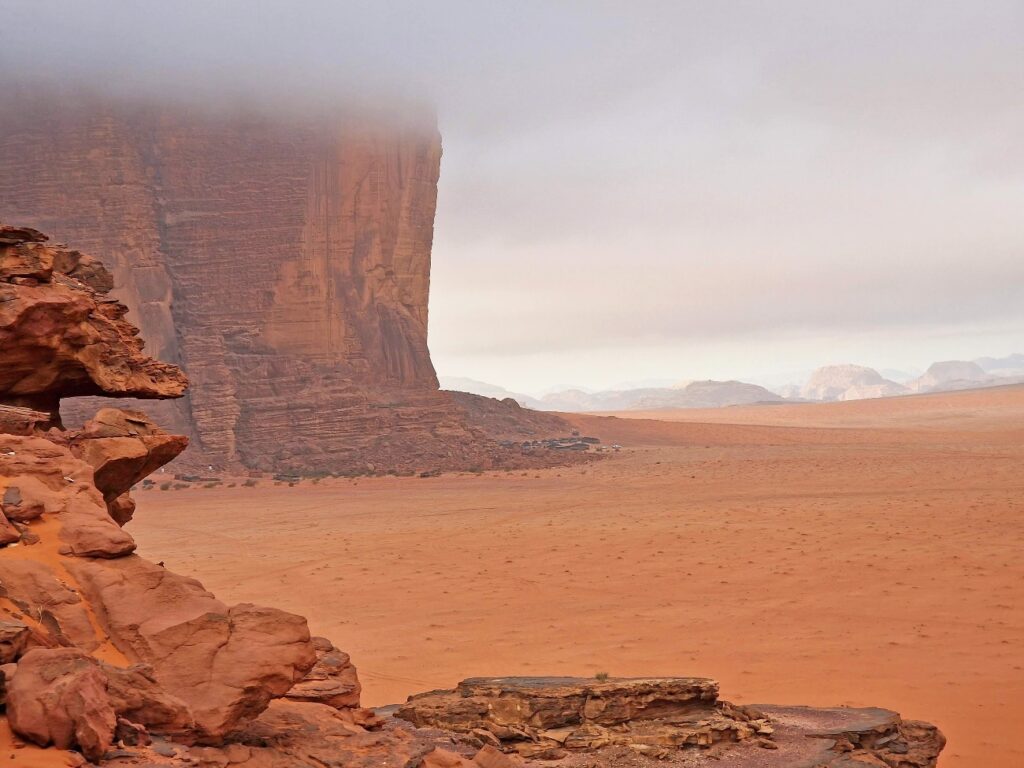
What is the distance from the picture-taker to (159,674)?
515cm

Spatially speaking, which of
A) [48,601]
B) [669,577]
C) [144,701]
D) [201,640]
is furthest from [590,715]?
[669,577]

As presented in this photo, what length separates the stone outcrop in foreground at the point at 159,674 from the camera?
15.4 feet

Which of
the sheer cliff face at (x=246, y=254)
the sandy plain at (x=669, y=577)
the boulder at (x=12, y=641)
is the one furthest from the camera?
the sheer cliff face at (x=246, y=254)

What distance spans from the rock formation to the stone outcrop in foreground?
31.9m

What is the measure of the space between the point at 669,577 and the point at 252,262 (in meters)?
29.5

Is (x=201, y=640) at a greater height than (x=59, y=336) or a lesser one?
lesser

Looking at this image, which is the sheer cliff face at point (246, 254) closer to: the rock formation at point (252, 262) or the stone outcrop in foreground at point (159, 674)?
the rock formation at point (252, 262)

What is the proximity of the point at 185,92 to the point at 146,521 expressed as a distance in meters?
23.3

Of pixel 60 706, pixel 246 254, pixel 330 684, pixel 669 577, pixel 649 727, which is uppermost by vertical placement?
pixel 246 254

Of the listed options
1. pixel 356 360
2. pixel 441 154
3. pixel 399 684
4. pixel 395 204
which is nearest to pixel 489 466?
pixel 356 360

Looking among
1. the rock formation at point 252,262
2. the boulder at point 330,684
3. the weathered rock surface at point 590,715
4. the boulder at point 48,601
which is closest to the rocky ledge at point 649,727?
the weathered rock surface at point 590,715

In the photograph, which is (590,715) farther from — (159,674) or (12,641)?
(12,641)

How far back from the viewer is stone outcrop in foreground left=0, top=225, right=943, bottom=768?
4.69 m

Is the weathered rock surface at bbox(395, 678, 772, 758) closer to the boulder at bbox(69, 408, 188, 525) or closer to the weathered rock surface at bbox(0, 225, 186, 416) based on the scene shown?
the boulder at bbox(69, 408, 188, 525)
